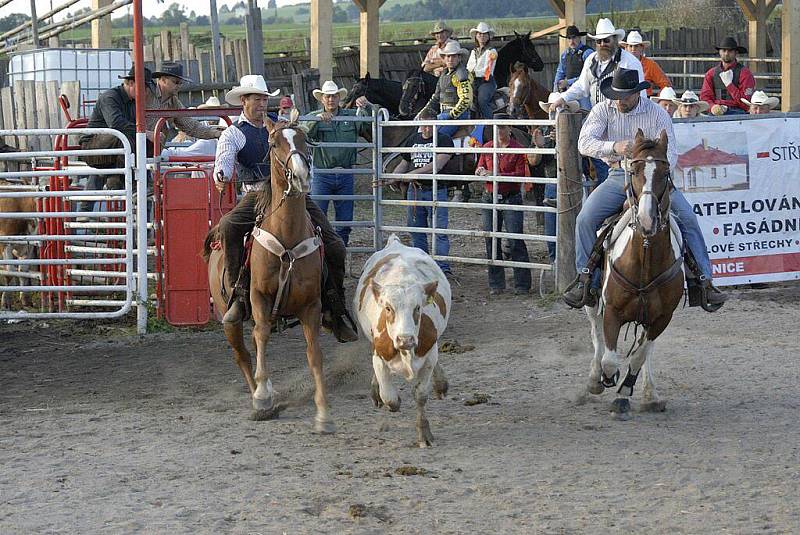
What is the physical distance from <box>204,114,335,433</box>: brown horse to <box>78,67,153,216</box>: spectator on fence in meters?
4.04

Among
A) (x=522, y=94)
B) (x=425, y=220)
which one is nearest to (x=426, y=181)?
(x=425, y=220)

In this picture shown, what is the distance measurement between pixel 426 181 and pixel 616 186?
213 inches

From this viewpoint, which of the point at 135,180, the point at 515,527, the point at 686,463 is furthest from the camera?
the point at 135,180

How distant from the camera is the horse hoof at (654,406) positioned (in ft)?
24.9

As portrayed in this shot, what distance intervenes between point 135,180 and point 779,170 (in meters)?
6.16

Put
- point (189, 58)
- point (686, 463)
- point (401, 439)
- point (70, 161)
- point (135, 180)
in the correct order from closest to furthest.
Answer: point (686, 463) < point (401, 439) < point (135, 180) < point (70, 161) < point (189, 58)

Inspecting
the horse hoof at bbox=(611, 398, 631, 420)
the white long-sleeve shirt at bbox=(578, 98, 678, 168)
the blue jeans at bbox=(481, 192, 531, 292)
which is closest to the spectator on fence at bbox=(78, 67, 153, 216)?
the blue jeans at bbox=(481, 192, 531, 292)

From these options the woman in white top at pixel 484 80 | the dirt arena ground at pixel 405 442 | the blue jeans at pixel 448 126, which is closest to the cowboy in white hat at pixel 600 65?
the dirt arena ground at pixel 405 442

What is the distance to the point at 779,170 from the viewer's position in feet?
37.5

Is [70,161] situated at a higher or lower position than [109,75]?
lower

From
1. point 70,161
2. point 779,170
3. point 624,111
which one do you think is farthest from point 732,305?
point 70,161

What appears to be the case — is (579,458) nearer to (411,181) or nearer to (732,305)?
(732,305)

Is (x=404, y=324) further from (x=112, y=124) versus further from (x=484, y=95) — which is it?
(x=484, y=95)

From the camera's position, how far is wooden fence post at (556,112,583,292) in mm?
11078
